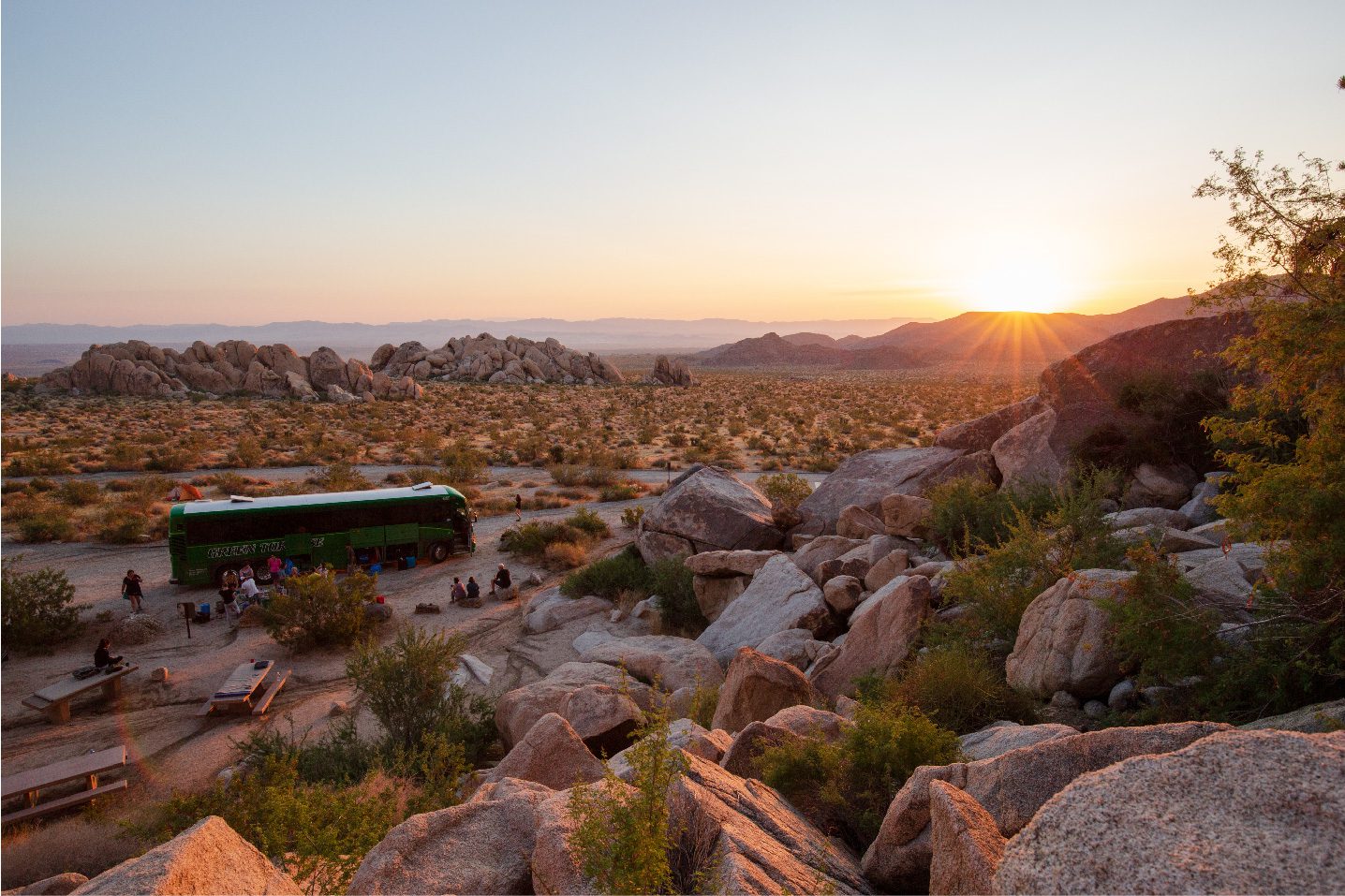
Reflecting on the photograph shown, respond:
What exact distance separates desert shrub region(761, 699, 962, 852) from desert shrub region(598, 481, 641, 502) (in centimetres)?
2403

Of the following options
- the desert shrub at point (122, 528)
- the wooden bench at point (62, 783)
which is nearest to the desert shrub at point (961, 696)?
the wooden bench at point (62, 783)

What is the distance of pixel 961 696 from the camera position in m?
7.28

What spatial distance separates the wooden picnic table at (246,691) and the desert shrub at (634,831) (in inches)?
424

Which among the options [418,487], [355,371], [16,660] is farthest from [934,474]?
[355,371]

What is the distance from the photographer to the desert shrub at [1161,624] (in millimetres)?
5754

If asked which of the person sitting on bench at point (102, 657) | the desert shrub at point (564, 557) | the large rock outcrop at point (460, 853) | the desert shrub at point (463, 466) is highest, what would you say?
the large rock outcrop at point (460, 853)

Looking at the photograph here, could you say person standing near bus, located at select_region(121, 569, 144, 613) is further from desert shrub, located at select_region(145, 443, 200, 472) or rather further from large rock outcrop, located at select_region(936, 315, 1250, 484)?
desert shrub, located at select_region(145, 443, 200, 472)

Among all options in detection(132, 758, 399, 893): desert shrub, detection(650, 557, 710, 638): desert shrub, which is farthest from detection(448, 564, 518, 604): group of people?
detection(132, 758, 399, 893): desert shrub

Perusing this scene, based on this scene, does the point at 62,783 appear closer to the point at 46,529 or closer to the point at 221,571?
the point at 221,571

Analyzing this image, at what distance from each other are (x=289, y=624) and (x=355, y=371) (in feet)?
209

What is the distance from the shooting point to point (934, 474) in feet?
56.7

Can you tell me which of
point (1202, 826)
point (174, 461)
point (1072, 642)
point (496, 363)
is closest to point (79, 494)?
point (174, 461)

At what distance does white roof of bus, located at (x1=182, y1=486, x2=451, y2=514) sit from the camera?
18.5 metres

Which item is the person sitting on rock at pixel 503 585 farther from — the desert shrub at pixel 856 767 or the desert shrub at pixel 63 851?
the desert shrub at pixel 856 767
